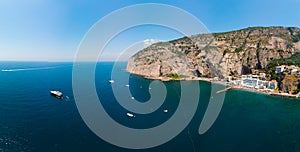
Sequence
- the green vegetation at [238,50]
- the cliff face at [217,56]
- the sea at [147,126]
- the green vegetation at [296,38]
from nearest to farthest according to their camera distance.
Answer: the sea at [147,126], the cliff face at [217,56], the green vegetation at [238,50], the green vegetation at [296,38]

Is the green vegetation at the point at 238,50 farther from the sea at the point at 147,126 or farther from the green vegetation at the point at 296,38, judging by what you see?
A: the sea at the point at 147,126

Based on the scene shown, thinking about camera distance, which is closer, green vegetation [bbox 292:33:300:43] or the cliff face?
the cliff face

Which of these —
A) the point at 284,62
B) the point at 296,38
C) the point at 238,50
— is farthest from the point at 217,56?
the point at 296,38

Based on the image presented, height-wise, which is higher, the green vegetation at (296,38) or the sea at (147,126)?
the green vegetation at (296,38)

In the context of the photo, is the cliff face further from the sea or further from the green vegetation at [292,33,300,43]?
the sea

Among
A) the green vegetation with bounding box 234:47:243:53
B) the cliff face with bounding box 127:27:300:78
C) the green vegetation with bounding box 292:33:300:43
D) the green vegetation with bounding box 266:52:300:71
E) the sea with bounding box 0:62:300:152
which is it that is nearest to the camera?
the sea with bounding box 0:62:300:152

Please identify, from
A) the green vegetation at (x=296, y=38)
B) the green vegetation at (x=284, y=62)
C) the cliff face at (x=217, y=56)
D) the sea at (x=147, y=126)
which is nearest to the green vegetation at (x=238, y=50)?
the cliff face at (x=217, y=56)

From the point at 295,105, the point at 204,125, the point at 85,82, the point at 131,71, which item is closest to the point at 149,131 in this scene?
the point at 204,125

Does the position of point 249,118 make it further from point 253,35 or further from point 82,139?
point 253,35

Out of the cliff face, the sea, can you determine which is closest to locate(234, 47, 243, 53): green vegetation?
the cliff face

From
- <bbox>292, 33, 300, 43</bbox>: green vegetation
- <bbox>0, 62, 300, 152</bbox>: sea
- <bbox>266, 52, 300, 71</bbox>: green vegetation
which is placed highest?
<bbox>292, 33, 300, 43</bbox>: green vegetation
